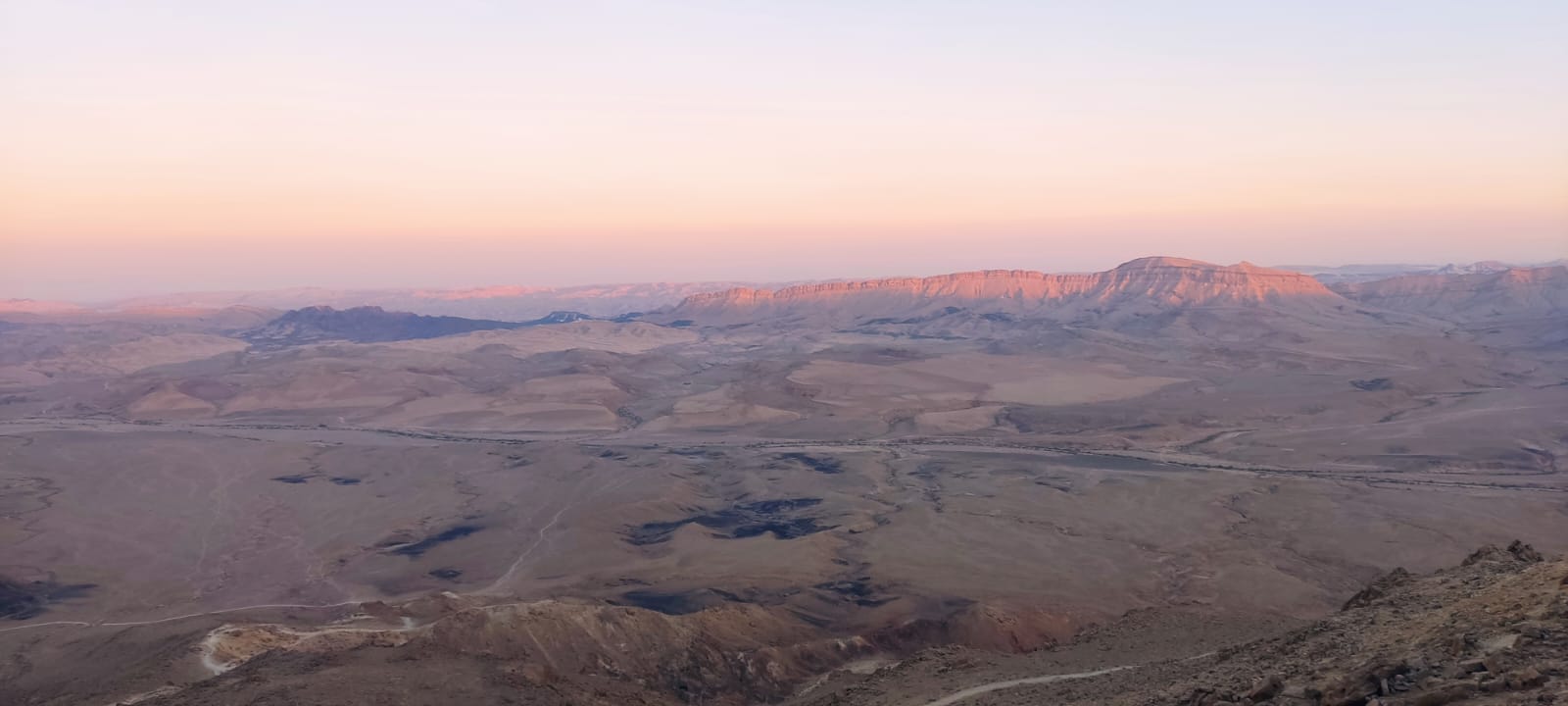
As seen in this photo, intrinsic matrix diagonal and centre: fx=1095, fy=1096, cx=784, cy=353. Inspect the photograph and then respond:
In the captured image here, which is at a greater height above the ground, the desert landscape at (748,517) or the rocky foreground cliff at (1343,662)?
the rocky foreground cliff at (1343,662)

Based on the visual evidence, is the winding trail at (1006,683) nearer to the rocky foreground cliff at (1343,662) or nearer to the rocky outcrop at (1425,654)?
the rocky foreground cliff at (1343,662)

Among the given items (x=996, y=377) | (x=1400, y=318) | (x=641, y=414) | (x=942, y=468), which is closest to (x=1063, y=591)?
(x=942, y=468)

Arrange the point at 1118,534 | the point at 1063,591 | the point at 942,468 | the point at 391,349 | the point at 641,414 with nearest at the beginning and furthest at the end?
1. the point at 1063,591
2. the point at 1118,534
3. the point at 942,468
4. the point at 641,414
5. the point at 391,349

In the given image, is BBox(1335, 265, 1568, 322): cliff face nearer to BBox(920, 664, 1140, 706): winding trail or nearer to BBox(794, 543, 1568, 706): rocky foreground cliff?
BBox(794, 543, 1568, 706): rocky foreground cliff

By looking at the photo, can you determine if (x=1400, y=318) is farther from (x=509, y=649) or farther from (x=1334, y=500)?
(x=509, y=649)

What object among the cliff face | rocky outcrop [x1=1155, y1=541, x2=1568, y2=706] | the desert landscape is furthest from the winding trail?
the cliff face

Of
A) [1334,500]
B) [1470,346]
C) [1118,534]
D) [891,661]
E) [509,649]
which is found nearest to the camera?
[509,649]

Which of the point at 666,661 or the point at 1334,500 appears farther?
the point at 1334,500

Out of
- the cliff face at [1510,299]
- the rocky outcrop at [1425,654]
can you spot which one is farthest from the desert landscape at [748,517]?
the cliff face at [1510,299]
